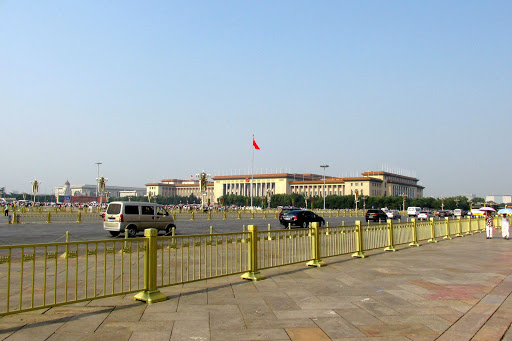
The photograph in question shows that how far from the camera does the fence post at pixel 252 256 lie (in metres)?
9.65

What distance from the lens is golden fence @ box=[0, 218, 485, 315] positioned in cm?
696

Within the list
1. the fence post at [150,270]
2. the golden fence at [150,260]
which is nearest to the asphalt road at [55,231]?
the golden fence at [150,260]

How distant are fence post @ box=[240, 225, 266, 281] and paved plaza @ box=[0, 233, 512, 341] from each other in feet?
0.77

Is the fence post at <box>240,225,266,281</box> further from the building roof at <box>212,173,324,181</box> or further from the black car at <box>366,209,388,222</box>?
the building roof at <box>212,173,324,181</box>

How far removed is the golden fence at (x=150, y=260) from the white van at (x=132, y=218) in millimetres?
9409

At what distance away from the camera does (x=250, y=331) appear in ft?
19.1

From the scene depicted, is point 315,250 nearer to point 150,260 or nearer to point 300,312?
point 300,312

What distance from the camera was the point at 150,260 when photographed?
7492 millimetres

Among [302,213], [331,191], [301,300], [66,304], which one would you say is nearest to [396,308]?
[301,300]

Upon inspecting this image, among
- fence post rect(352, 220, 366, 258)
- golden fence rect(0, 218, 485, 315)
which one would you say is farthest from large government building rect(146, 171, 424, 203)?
golden fence rect(0, 218, 485, 315)

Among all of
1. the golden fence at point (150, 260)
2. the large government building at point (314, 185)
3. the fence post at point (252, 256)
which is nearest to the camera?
the golden fence at point (150, 260)

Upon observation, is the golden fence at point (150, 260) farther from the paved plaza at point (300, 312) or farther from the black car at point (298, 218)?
the black car at point (298, 218)

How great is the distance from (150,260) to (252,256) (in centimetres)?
294

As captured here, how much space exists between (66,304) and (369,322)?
15.7 ft
